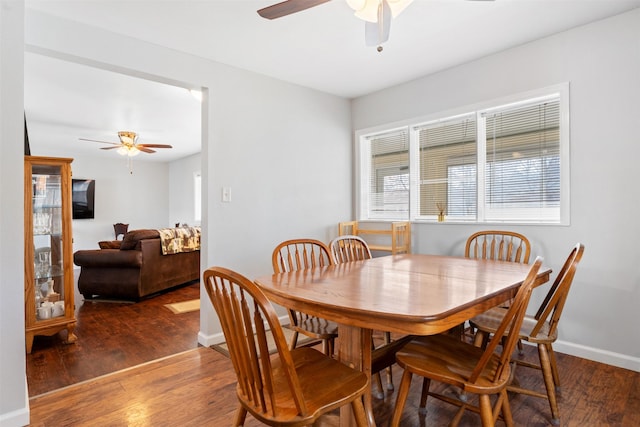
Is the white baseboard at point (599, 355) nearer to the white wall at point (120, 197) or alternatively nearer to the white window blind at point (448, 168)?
the white window blind at point (448, 168)

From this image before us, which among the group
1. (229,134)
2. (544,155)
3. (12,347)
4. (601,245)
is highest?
(229,134)

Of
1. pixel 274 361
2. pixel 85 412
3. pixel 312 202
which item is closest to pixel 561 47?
pixel 312 202

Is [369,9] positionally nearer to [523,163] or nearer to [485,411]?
[485,411]

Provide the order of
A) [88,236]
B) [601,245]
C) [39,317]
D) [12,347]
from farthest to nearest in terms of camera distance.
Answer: [88,236] < [39,317] < [601,245] < [12,347]

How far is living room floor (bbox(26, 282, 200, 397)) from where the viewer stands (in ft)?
7.72

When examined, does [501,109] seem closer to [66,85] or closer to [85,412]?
[85,412]

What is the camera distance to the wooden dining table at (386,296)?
1.16m

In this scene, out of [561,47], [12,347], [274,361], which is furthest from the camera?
[561,47]

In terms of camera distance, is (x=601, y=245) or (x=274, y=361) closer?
(x=274, y=361)

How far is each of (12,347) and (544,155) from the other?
366 cm

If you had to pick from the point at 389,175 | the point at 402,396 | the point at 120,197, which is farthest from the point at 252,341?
the point at 120,197

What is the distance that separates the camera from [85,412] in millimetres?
1881

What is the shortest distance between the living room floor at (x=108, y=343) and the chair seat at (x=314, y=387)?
169cm

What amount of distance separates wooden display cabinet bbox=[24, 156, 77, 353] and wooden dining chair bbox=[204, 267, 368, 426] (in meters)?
2.39
